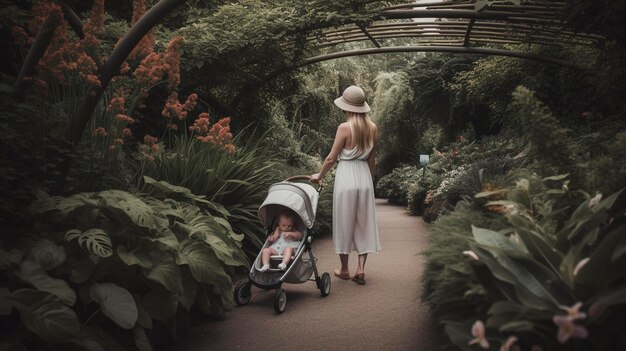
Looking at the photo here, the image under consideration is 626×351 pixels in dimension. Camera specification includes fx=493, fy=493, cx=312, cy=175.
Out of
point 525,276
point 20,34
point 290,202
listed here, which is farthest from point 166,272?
point 20,34

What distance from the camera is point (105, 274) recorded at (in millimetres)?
2988

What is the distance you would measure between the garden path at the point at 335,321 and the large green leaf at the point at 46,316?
3.81ft

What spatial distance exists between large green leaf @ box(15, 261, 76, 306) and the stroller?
2.03m

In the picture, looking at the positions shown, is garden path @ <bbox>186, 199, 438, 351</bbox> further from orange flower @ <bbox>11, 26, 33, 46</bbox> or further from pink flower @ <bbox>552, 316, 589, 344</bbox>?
orange flower @ <bbox>11, 26, 33, 46</bbox>

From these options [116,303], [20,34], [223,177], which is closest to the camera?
[116,303]

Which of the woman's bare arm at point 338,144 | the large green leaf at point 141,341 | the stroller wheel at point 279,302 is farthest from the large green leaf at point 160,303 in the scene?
the woman's bare arm at point 338,144

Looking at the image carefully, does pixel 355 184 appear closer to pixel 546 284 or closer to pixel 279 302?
pixel 279 302

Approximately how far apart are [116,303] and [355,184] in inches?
127

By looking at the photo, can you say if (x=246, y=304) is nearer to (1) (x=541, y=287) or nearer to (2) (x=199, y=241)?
(2) (x=199, y=241)

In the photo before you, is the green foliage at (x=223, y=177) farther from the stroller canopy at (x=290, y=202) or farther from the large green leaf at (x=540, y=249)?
the large green leaf at (x=540, y=249)

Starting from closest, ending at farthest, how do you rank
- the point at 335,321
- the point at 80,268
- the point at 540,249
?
the point at 540,249
the point at 80,268
the point at 335,321

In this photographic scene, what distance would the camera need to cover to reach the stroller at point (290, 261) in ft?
14.6

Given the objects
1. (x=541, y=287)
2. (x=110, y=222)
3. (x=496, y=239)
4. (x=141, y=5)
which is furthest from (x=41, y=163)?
(x=541, y=287)

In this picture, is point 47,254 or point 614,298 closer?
point 614,298
